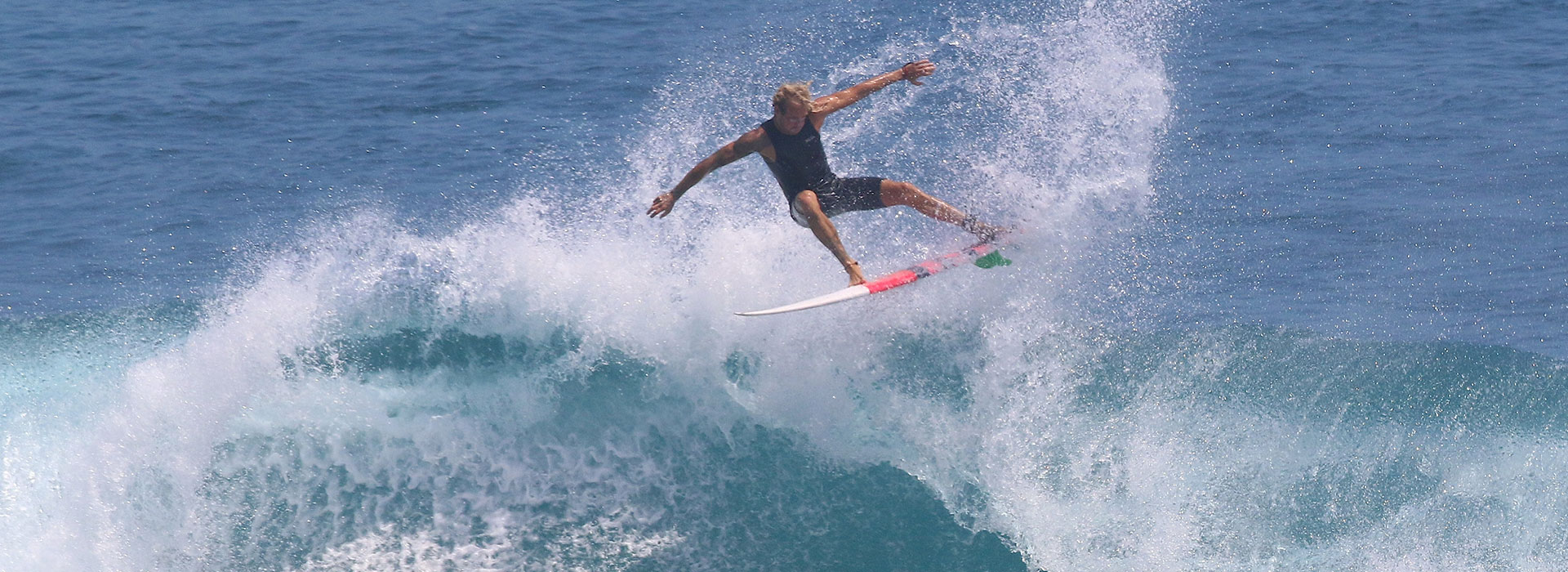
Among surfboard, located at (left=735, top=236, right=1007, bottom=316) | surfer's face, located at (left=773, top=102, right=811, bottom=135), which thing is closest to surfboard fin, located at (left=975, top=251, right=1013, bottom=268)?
surfboard, located at (left=735, top=236, right=1007, bottom=316)

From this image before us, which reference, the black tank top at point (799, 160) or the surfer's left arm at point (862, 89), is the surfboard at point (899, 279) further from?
the surfer's left arm at point (862, 89)

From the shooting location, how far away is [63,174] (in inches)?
551

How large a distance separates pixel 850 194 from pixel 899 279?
0.62 metres

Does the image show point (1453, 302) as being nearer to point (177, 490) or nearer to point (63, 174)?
point (177, 490)

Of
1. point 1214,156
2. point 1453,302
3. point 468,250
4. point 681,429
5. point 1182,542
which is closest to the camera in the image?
point 1182,542

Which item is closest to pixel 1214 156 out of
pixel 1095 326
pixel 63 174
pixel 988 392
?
pixel 1095 326

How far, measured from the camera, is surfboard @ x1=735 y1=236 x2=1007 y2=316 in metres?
7.82

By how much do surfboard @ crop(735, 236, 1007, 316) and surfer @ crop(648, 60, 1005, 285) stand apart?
4.8 inches

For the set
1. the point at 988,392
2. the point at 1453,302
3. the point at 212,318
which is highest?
the point at 212,318

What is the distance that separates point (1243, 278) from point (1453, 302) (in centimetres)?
174

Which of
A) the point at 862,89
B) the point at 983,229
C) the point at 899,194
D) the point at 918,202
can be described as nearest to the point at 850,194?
the point at 899,194

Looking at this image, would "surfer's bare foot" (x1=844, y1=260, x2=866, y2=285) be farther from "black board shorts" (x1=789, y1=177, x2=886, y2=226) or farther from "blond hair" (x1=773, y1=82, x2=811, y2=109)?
"blond hair" (x1=773, y1=82, x2=811, y2=109)

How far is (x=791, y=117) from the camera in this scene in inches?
301

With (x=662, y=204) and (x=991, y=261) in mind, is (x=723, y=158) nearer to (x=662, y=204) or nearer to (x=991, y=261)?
(x=662, y=204)
